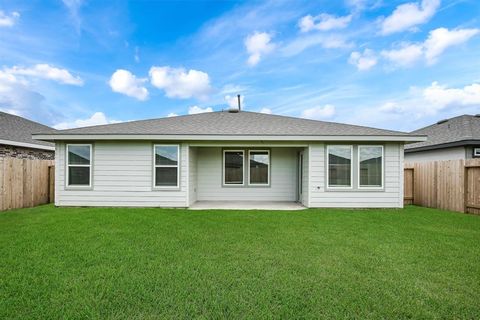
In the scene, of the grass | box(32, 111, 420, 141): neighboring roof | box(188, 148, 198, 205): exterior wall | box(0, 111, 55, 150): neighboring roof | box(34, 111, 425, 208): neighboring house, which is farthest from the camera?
box(0, 111, 55, 150): neighboring roof

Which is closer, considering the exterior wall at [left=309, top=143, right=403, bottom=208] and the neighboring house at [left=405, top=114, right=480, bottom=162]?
the exterior wall at [left=309, top=143, right=403, bottom=208]

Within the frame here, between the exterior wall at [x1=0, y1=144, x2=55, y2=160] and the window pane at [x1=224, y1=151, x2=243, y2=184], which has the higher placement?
the exterior wall at [x1=0, y1=144, x2=55, y2=160]

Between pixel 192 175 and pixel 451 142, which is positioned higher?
pixel 451 142

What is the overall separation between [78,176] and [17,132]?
725 cm

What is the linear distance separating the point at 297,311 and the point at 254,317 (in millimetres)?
444

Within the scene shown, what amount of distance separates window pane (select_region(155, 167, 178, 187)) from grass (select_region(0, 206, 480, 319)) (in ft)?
8.26

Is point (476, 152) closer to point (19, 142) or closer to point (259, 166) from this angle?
point (259, 166)

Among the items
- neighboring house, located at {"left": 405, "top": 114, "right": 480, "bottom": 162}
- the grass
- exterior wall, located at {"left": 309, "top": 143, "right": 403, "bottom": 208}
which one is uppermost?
neighboring house, located at {"left": 405, "top": 114, "right": 480, "bottom": 162}

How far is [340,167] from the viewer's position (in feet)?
30.3

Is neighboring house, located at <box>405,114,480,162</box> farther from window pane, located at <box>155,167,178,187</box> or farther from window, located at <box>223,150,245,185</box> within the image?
window pane, located at <box>155,167,178,187</box>

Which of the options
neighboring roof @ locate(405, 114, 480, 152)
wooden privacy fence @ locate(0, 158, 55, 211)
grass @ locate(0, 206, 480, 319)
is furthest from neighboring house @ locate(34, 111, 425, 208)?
neighboring roof @ locate(405, 114, 480, 152)

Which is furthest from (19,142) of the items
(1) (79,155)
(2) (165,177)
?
(2) (165,177)

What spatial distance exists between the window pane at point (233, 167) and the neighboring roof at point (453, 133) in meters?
9.54

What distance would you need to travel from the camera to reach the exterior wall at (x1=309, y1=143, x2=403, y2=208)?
9.25 metres
